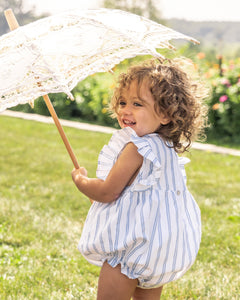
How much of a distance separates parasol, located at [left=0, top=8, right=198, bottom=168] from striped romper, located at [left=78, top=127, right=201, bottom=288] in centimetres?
47

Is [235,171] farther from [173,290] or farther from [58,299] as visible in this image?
[58,299]

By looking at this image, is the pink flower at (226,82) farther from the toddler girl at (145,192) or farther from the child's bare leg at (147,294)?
the child's bare leg at (147,294)

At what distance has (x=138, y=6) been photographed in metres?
26.9

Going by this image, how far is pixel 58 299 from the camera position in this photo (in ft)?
10.0

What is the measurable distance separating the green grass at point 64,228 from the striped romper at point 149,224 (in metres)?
1.04

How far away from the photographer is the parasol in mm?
2250

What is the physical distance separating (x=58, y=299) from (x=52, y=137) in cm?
622

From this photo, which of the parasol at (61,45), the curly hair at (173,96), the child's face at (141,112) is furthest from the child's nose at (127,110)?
the parasol at (61,45)

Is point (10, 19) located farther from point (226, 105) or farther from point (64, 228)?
point (226, 105)

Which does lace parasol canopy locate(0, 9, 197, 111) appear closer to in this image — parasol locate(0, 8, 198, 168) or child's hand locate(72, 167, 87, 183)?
parasol locate(0, 8, 198, 168)

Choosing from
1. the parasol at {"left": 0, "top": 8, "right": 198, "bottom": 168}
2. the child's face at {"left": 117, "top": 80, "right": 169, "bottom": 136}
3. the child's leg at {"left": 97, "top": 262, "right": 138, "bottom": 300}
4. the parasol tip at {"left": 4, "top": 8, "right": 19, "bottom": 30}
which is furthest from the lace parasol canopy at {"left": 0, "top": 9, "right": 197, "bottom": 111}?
the child's leg at {"left": 97, "top": 262, "right": 138, "bottom": 300}

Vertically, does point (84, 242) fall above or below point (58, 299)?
above

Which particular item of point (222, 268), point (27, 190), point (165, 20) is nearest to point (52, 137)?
point (27, 190)

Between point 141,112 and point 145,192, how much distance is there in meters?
0.39
